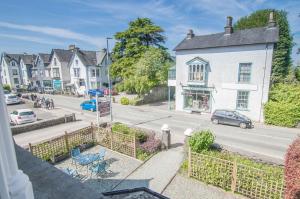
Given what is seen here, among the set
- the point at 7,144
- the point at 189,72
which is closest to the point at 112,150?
the point at 7,144

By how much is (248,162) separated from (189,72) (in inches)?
650

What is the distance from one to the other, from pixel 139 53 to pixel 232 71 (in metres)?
18.8

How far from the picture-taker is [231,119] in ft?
60.1

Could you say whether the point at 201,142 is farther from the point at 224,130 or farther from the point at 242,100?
the point at 242,100

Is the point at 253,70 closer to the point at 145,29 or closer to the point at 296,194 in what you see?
the point at 296,194

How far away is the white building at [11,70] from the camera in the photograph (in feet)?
184

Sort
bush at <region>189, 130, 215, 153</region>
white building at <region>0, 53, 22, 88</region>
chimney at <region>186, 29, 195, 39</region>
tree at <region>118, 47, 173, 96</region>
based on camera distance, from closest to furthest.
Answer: bush at <region>189, 130, 215, 153</region>
chimney at <region>186, 29, 195, 39</region>
tree at <region>118, 47, 173, 96</region>
white building at <region>0, 53, 22, 88</region>

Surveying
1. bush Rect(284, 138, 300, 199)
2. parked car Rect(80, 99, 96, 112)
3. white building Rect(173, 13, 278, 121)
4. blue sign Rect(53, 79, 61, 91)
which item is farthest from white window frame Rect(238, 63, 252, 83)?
blue sign Rect(53, 79, 61, 91)

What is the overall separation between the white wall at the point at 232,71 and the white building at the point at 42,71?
41.1 m

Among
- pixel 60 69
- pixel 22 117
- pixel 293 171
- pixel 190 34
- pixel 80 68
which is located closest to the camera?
pixel 293 171

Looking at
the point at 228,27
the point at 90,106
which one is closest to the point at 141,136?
the point at 90,106

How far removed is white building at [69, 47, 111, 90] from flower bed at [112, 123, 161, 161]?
30991 mm

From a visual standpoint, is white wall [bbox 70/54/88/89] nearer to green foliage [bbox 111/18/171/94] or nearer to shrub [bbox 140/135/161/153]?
green foliage [bbox 111/18/171/94]

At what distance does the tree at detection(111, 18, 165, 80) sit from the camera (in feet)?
113
